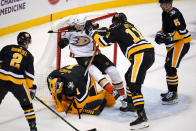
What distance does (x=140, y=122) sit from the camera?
371 centimetres

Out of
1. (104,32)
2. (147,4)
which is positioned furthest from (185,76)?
(147,4)

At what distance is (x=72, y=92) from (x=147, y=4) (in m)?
4.76

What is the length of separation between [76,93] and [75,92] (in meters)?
0.01

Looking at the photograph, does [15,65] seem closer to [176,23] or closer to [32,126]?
[32,126]

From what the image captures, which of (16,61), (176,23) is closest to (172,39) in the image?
(176,23)

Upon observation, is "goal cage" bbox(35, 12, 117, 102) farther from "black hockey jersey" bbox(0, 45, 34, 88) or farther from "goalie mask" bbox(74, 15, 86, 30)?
"black hockey jersey" bbox(0, 45, 34, 88)

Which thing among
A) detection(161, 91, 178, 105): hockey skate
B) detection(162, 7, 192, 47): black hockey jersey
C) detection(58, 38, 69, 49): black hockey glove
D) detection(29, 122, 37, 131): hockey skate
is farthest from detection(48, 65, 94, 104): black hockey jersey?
detection(162, 7, 192, 47): black hockey jersey

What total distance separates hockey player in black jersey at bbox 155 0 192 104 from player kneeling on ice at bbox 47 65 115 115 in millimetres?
629

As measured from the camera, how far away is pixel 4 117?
4.19 meters

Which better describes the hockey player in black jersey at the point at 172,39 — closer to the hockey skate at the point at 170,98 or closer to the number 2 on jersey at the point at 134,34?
the hockey skate at the point at 170,98

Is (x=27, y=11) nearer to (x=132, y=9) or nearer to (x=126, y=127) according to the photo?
(x=126, y=127)

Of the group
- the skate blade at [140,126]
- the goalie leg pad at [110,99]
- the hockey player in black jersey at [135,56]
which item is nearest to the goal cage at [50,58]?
the goalie leg pad at [110,99]

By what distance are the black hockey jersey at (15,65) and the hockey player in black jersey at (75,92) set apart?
56 centimetres

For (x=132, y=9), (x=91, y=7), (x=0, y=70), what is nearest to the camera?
(x=0, y=70)
